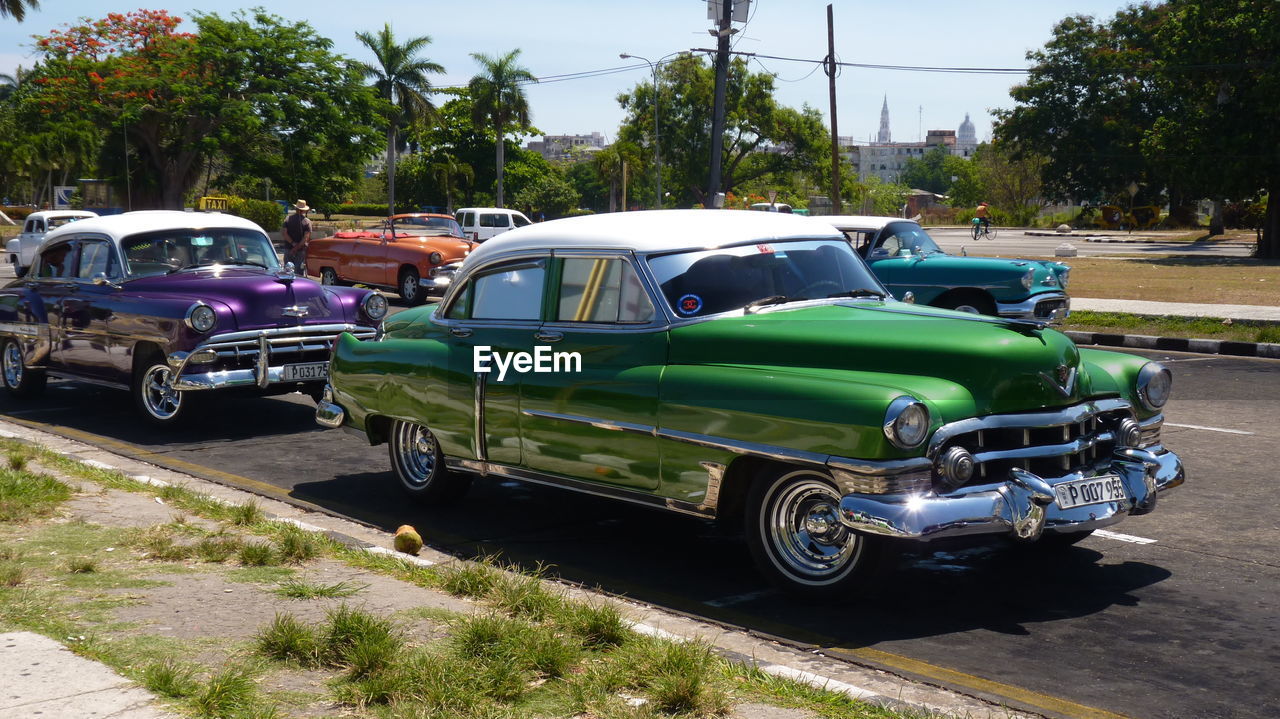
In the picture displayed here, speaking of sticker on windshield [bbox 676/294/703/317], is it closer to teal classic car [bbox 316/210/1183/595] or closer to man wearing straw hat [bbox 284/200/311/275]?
teal classic car [bbox 316/210/1183/595]

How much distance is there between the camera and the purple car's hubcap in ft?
34.6

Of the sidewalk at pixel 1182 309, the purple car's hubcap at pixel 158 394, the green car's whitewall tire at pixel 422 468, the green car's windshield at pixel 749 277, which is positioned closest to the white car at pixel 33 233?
the purple car's hubcap at pixel 158 394

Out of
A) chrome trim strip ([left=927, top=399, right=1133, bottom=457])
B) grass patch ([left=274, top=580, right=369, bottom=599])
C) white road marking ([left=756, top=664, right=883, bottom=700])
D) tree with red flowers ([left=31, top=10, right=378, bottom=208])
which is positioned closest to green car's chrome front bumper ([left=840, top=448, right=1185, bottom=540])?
chrome trim strip ([left=927, top=399, right=1133, bottom=457])

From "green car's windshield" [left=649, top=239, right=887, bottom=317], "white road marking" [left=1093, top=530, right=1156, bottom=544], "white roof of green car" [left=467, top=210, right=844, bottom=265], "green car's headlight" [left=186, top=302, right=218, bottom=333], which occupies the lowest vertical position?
"white road marking" [left=1093, top=530, right=1156, bottom=544]

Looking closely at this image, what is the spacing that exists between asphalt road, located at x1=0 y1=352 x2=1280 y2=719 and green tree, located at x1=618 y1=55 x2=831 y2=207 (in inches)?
2650

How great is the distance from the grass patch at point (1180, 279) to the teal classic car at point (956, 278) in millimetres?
8023

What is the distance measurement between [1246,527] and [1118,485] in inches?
72.1

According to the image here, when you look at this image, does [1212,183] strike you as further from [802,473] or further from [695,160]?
[695,160]

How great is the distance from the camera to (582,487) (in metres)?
6.52

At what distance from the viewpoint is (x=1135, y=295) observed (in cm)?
2436

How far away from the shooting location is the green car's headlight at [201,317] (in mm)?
10078

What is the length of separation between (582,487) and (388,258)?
18301 millimetres

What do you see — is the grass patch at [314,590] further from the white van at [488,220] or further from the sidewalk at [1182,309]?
the white van at [488,220]

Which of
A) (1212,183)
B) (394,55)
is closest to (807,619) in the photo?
(1212,183)
